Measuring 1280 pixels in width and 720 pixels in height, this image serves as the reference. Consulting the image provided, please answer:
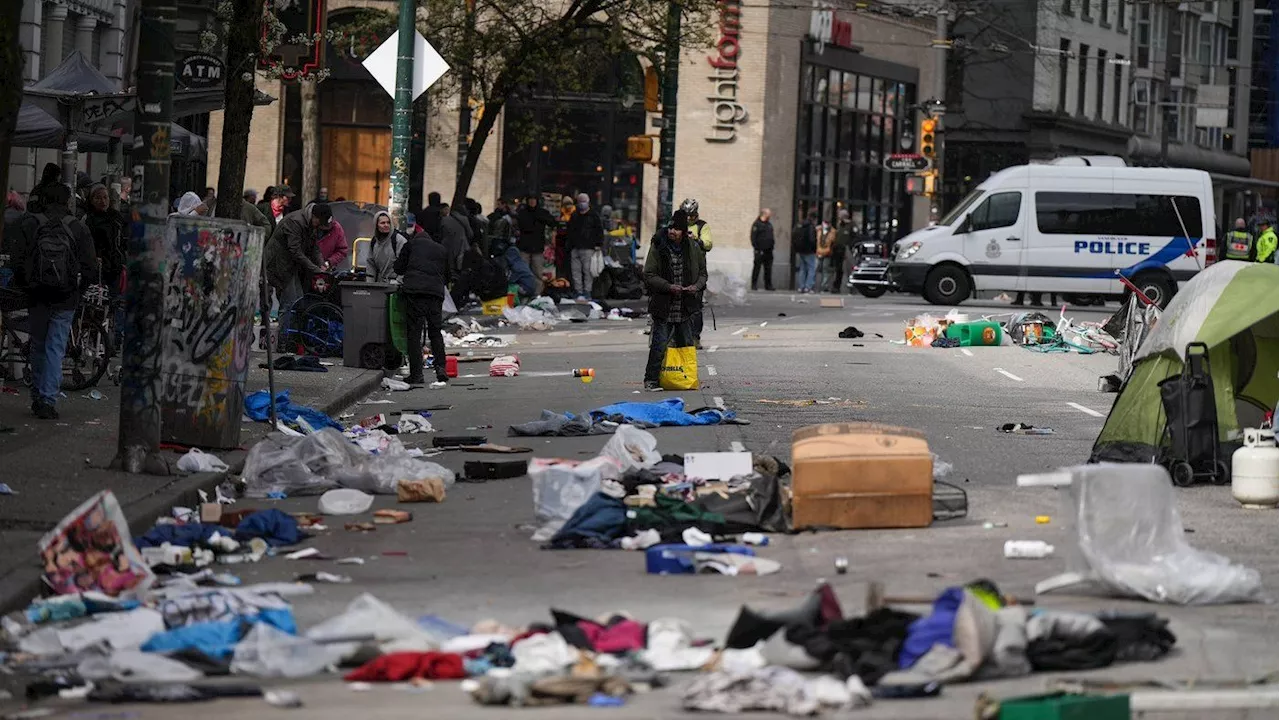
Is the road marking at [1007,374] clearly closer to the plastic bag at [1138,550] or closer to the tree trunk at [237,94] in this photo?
the tree trunk at [237,94]

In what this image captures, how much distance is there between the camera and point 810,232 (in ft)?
159

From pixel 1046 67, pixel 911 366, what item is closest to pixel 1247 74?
pixel 1046 67

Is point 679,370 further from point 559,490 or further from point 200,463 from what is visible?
point 559,490

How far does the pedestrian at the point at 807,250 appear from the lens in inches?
1917

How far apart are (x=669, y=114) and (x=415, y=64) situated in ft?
37.0

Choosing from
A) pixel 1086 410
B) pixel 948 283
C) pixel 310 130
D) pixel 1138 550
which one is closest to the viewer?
pixel 1138 550

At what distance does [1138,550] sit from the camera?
30.9ft

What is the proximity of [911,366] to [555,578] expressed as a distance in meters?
15.3

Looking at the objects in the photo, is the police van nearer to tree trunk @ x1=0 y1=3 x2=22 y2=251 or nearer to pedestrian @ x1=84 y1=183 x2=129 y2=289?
pedestrian @ x1=84 y1=183 x2=129 y2=289

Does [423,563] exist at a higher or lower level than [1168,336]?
lower

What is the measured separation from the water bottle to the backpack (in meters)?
8.06

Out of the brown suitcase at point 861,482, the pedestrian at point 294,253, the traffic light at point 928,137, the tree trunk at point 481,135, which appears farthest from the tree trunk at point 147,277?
the traffic light at point 928,137

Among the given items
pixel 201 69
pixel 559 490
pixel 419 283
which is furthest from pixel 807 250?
pixel 559 490

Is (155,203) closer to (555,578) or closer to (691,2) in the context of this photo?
(555,578)
